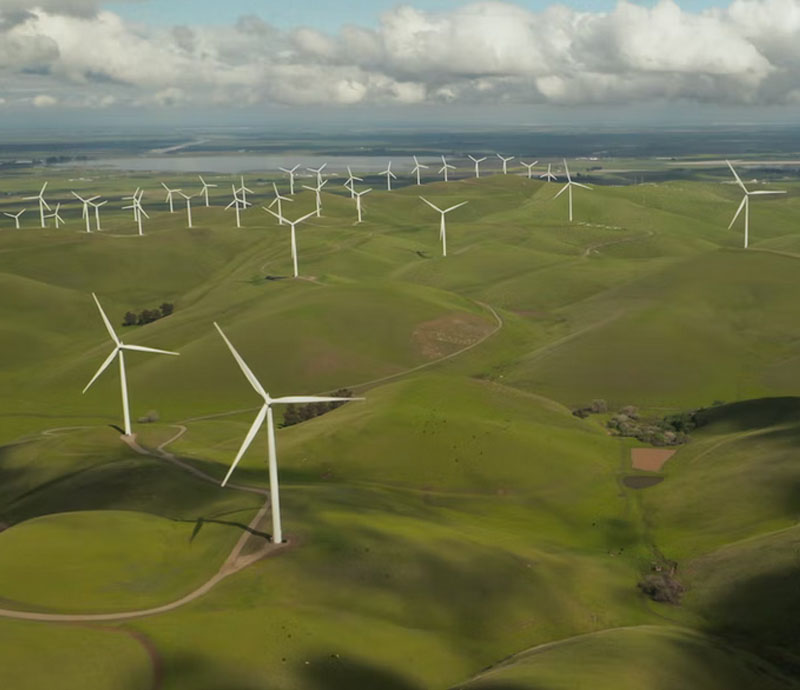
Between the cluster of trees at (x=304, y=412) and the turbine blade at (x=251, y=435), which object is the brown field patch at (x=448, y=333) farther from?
the turbine blade at (x=251, y=435)

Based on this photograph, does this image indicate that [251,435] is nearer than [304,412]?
Yes

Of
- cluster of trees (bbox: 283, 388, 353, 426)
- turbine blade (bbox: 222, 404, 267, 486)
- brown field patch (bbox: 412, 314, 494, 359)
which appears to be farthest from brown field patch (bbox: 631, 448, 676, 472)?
brown field patch (bbox: 412, 314, 494, 359)

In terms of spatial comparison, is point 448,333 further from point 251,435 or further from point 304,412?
point 251,435

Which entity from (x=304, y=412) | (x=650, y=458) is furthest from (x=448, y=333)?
(x=650, y=458)

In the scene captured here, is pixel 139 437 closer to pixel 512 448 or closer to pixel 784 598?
pixel 512 448

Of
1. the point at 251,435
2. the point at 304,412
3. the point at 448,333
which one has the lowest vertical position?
the point at 304,412

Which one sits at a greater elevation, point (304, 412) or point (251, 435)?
point (251, 435)

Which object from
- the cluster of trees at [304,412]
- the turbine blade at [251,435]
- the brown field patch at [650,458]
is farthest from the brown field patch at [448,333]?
the turbine blade at [251,435]
